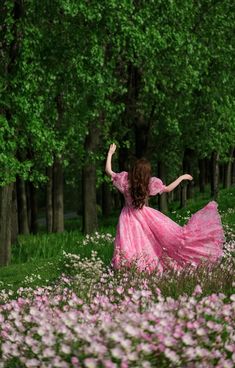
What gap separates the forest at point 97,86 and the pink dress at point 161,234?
6.02m

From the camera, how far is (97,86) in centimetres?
2062

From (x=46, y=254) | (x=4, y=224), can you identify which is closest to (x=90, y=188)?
(x=46, y=254)

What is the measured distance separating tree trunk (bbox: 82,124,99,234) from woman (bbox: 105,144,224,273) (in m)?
13.2

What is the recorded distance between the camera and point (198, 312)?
5113mm

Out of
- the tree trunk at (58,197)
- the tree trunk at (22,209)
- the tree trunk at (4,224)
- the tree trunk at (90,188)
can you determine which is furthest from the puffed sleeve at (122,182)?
the tree trunk at (22,209)

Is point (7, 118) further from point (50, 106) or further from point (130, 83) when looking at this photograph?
point (130, 83)

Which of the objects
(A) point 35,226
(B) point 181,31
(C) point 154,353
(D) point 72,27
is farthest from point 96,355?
(A) point 35,226

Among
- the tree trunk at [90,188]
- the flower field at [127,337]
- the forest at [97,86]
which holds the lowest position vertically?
the flower field at [127,337]

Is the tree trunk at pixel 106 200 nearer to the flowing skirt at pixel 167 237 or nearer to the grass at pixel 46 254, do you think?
the grass at pixel 46 254

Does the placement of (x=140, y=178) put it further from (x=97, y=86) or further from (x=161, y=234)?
(x=97, y=86)

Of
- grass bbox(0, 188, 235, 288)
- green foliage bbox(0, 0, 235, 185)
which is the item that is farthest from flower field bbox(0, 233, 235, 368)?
green foliage bbox(0, 0, 235, 185)

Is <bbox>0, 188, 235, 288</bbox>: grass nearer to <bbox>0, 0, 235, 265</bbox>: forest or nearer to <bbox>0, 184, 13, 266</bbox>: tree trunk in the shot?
<bbox>0, 184, 13, 266</bbox>: tree trunk

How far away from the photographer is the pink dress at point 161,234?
445 inches

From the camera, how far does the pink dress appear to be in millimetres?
11297
